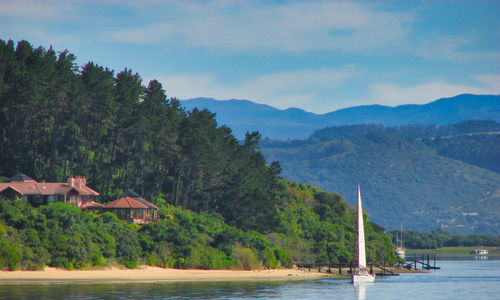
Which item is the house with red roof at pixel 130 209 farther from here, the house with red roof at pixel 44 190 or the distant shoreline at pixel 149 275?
the distant shoreline at pixel 149 275

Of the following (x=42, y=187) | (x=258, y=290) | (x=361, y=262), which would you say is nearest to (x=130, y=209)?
(x=42, y=187)

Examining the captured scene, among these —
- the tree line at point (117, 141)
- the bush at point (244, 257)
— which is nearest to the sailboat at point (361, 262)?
the bush at point (244, 257)

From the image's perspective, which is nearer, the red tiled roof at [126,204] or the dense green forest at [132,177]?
the dense green forest at [132,177]

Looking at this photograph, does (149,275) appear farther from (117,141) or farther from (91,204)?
(117,141)

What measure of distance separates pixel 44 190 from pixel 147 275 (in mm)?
20401

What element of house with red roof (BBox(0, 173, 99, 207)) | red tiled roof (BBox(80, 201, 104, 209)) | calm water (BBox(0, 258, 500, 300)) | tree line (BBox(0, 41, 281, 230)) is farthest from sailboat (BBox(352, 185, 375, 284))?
house with red roof (BBox(0, 173, 99, 207))

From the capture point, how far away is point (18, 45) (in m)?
116

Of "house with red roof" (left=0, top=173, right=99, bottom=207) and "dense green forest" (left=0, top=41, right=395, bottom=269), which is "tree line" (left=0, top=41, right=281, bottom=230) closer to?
"dense green forest" (left=0, top=41, right=395, bottom=269)

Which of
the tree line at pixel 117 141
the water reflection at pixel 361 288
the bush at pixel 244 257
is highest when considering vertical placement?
the tree line at pixel 117 141

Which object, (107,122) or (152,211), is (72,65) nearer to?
(107,122)

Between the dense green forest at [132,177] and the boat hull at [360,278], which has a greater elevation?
the dense green forest at [132,177]

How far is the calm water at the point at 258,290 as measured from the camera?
229 feet

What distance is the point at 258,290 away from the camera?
3253 inches

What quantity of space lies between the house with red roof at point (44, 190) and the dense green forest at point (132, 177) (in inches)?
156
